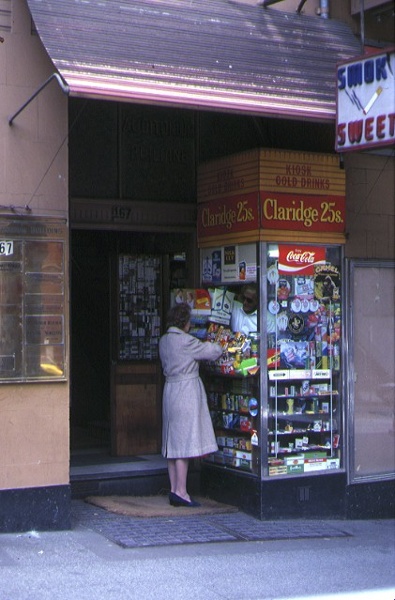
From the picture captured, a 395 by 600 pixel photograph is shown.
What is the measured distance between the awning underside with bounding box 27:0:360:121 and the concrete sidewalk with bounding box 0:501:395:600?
3423mm

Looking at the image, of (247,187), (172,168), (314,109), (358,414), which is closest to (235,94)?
(314,109)

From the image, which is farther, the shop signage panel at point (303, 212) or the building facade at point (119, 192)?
the shop signage panel at point (303, 212)

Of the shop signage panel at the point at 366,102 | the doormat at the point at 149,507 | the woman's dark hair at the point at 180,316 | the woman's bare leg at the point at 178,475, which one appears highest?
the shop signage panel at the point at 366,102

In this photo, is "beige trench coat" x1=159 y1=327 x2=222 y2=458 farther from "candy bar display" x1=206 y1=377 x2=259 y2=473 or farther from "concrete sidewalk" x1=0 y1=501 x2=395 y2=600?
"concrete sidewalk" x1=0 y1=501 x2=395 y2=600

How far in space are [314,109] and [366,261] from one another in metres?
2.12

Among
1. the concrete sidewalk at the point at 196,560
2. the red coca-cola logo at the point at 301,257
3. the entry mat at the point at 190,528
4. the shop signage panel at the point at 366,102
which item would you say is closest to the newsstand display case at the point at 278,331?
the red coca-cola logo at the point at 301,257

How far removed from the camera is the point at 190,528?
29.1 ft

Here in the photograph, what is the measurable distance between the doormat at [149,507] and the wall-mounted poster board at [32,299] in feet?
5.15

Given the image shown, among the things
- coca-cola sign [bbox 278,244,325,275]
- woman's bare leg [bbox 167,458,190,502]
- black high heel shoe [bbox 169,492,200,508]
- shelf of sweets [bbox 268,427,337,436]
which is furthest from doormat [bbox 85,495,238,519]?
coca-cola sign [bbox 278,244,325,275]

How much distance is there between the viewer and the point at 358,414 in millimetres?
10008

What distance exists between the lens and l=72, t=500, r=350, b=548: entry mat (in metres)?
8.45

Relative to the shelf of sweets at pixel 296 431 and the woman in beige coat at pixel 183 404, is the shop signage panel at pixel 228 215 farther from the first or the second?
the shelf of sweets at pixel 296 431

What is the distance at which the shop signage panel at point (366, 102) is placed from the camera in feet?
26.9

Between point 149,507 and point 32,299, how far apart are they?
7.75ft
